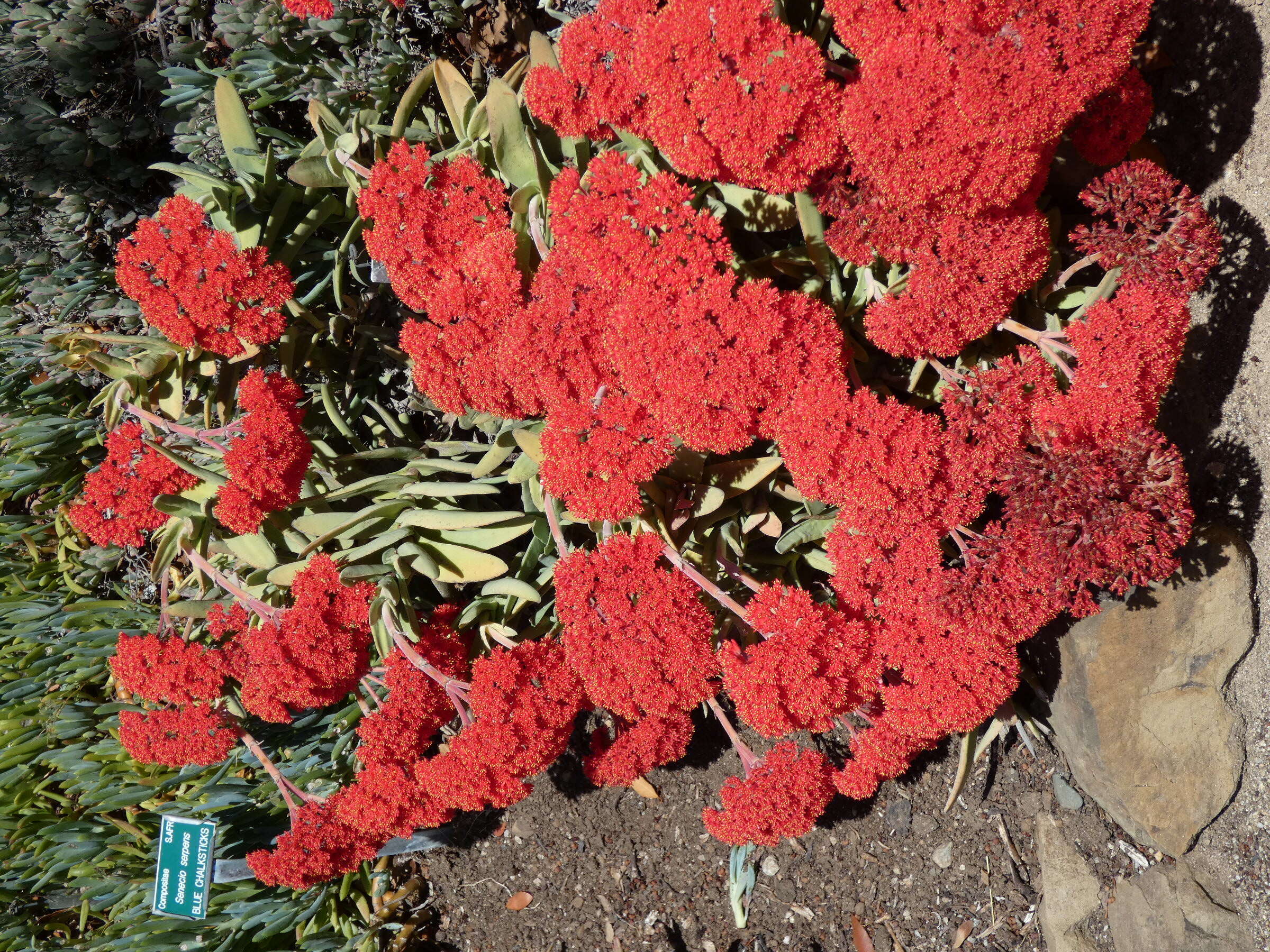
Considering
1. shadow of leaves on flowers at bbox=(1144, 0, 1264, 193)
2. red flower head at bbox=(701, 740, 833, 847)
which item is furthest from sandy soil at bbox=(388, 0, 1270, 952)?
red flower head at bbox=(701, 740, 833, 847)

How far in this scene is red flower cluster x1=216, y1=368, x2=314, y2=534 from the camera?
1.56 metres

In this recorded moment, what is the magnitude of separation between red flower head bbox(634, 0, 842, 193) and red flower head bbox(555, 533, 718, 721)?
73cm

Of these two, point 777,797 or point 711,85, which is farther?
point 777,797

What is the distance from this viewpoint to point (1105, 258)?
152 cm

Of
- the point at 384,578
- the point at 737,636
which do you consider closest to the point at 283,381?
the point at 384,578

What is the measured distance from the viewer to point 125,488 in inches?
66.4

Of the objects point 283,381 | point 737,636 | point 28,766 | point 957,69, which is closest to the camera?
point 957,69

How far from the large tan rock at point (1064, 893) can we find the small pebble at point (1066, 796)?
0.06m

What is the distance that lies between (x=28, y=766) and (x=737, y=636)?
89.4 inches

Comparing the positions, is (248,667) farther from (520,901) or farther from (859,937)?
(859,937)

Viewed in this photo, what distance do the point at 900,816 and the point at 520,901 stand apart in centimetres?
125

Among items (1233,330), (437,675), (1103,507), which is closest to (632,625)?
(437,675)

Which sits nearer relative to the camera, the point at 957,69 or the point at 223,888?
the point at 957,69

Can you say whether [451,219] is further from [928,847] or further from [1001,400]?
[928,847]
